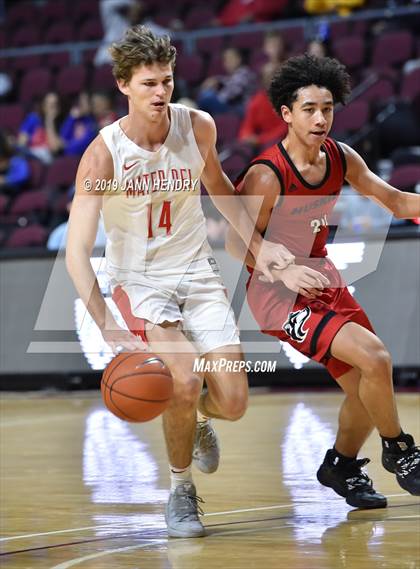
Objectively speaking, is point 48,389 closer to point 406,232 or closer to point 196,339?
point 406,232

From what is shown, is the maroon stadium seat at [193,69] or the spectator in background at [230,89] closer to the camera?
the spectator in background at [230,89]

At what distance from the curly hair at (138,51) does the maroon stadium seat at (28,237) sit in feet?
24.0

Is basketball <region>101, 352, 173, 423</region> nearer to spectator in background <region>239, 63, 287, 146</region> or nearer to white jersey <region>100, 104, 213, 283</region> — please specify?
white jersey <region>100, 104, 213, 283</region>

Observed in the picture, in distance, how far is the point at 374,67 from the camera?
1315 cm

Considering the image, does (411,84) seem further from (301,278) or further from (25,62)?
(301,278)

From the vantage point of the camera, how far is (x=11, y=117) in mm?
16172

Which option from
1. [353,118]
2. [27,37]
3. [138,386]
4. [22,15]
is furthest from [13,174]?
[138,386]

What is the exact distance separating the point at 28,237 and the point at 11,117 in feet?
13.4

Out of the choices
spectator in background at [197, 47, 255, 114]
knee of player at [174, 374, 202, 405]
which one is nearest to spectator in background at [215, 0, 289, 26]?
spectator in background at [197, 47, 255, 114]

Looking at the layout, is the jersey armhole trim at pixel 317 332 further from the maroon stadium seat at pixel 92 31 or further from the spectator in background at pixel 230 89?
the maroon stadium seat at pixel 92 31

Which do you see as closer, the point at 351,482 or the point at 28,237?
the point at 351,482

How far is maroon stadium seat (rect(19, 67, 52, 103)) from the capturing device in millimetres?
16328

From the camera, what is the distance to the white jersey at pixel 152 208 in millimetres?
5266

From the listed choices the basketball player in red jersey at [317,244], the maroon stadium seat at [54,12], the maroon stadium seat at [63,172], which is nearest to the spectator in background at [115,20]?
the maroon stadium seat at [54,12]
